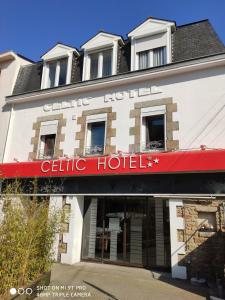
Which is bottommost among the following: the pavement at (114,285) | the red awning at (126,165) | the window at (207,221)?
the pavement at (114,285)

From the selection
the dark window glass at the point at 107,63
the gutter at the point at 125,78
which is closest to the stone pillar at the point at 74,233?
the gutter at the point at 125,78

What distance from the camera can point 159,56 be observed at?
28.6 feet

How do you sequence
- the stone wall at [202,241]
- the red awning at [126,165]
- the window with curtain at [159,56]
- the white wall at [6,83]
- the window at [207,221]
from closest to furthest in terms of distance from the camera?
the stone wall at [202,241]
the red awning at [126,165]
the window at [207,221]
the window with curtain at [159,56]
the white wall at [6,83]

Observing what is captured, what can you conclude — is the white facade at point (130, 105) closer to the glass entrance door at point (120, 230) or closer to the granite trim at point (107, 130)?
the granite trim at point (107, 130)

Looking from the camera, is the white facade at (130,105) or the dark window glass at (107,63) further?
the dark window glass at (107,63)

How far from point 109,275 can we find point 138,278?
791 millimetres

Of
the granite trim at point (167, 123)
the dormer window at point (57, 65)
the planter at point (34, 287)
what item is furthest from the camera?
the dormer window at point (57, 65)

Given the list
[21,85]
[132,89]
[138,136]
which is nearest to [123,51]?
[132,89]

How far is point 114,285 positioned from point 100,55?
7703mm

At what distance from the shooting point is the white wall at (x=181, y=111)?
23.8 feet

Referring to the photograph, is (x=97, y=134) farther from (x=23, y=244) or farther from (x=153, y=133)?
(x=23, y=244)

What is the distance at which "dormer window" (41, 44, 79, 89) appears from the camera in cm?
1005

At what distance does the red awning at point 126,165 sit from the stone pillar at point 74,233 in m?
1.01

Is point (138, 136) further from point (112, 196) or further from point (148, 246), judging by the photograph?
point (148, 246)
